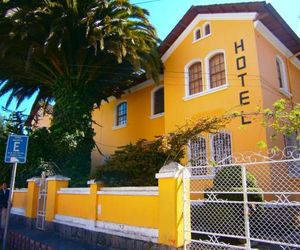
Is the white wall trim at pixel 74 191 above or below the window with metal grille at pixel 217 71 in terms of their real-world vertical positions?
below

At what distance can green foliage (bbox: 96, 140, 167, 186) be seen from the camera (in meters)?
9.93

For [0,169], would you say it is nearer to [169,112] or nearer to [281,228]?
[169,112]

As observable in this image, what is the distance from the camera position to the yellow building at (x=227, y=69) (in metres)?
12.4

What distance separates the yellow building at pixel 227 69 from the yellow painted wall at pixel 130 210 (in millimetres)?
4877

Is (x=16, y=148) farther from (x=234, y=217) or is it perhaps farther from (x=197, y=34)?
(x=197, y=34)

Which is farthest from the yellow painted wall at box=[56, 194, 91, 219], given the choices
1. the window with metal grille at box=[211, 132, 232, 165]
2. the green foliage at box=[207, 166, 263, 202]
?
the window with metal grille at box=[211, 132, 232, 165]

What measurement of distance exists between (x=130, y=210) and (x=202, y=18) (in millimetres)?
10301

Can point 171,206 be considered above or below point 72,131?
below

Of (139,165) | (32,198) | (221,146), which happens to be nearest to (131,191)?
(139,165)

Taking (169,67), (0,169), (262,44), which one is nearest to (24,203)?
(0,169)

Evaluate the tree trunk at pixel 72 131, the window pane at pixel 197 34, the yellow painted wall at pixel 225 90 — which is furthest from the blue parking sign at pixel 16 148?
Result: the window pane at pixel 197 34

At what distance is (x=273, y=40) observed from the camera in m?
13.9

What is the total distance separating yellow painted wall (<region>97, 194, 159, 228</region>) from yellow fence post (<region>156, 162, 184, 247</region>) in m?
0.33

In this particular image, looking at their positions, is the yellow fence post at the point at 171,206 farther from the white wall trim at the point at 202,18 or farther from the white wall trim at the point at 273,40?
the white wall trim at the point at 202,18
